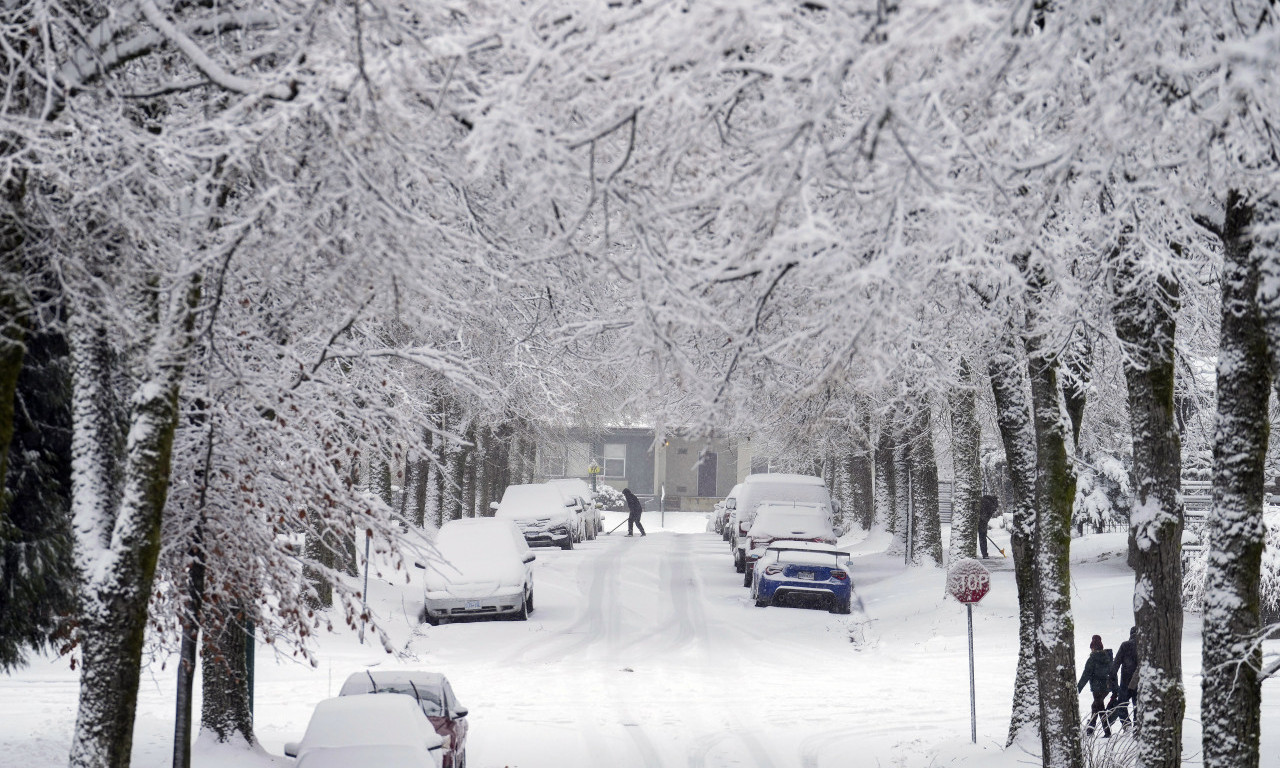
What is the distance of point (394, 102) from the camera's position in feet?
18.4

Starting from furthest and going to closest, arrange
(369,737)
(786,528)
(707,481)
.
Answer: (707,481) < (786,528) < (369,737)

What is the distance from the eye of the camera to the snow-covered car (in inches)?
865

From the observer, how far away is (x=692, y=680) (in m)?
17.7

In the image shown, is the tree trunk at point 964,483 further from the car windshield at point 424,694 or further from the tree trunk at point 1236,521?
the tree trunk at point 1236,521

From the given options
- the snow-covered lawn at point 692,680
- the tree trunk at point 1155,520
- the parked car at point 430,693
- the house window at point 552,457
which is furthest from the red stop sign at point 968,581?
the house window at point 552,457

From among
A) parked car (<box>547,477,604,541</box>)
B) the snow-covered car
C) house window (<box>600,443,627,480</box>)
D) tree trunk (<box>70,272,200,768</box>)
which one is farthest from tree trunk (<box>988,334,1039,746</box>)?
house window (<box>600,443,627,480</box>)

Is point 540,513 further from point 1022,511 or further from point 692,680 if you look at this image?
point 1022,511

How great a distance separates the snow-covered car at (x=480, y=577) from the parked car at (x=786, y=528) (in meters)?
6.17

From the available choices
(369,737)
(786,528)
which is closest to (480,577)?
(786,528)

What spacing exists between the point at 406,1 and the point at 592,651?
14.9 meters

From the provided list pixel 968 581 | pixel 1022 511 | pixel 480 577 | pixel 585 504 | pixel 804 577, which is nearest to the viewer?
pixel 1022 511

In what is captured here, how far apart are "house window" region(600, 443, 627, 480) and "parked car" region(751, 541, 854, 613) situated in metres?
60.6

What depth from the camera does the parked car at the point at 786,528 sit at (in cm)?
2703

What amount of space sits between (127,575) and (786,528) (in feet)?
68.8
